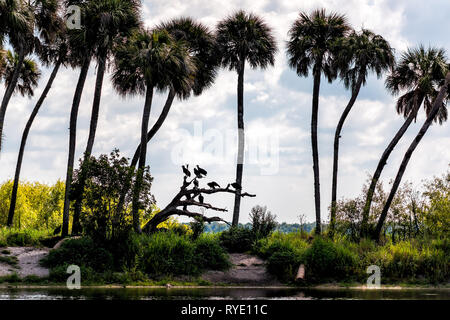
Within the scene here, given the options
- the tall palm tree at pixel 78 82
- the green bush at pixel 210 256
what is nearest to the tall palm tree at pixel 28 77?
the tall palm tree at pixel 78 82

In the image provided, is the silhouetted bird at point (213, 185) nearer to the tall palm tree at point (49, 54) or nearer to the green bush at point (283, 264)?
the green bush at point (283, 264)

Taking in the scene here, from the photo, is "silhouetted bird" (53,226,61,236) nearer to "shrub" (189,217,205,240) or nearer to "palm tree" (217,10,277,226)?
"shrub" (189,217,205,240)

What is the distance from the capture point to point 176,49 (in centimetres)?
3266

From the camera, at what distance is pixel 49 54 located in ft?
135

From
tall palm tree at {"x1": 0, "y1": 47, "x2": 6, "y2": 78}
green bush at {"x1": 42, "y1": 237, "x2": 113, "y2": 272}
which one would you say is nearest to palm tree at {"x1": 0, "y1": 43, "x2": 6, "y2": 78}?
tall palm tree at {"x1": 0, "y1": 47, "x2": 6, "y2": 78}

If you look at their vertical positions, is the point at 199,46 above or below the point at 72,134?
above

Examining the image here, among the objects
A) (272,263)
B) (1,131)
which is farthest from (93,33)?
(272,263)

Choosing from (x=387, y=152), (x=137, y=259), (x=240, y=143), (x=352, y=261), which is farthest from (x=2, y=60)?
(x=352, y=261)

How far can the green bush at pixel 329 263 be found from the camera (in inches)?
1109

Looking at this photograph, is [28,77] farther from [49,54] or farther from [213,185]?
[213,185]

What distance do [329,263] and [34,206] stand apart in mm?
34085

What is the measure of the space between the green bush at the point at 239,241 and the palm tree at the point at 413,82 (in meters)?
9.36

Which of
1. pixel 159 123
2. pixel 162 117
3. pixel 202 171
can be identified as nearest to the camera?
pixel 202 171

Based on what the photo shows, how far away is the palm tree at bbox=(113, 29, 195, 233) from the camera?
31.8m
